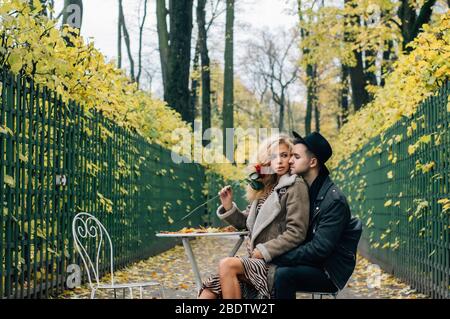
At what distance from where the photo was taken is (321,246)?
15.8ft

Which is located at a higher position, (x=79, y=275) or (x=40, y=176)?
(x=40, y=176)

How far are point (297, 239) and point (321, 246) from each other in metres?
0.17

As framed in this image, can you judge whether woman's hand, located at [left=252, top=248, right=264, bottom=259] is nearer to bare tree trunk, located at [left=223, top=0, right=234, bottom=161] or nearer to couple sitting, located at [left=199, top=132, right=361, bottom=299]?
couple sitting, located at [left=199, top=132, right=361, bottom=299]

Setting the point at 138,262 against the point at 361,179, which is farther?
the point at 361,179

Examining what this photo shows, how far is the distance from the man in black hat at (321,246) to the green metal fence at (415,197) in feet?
7.61

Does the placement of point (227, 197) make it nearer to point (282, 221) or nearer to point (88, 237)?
point (282, 221)

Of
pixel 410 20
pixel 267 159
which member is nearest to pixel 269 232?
pixel 267 159

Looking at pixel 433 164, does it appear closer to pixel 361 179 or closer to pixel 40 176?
pixel 40 176

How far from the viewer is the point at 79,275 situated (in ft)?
29.5

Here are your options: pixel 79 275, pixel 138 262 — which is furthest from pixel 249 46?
pixel 79 275

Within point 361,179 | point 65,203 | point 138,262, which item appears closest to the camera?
point 65,203

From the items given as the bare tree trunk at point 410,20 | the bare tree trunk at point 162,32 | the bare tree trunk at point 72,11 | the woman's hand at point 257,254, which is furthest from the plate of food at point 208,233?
the bare tree trunk at point 162,32

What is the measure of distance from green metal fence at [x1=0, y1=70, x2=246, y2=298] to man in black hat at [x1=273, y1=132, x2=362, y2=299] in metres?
2.69
